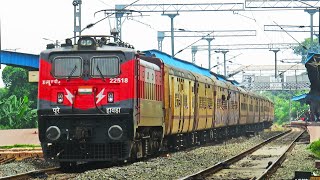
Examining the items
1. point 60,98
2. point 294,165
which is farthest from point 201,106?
point 60,98

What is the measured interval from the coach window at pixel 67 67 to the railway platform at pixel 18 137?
75.2ft

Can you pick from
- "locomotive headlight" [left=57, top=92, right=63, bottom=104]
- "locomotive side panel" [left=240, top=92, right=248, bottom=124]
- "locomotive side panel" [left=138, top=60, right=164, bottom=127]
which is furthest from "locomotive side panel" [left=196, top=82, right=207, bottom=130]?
"locomotive side panel" [left=240, top=92, right=248, bottom=124]

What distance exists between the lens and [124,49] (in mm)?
20562

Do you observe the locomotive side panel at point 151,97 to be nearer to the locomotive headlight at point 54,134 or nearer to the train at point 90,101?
the train at point 90,101

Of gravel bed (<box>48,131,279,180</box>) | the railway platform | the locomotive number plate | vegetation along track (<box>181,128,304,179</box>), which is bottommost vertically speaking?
vegetation along track (<box>181,128,304,179</box>)

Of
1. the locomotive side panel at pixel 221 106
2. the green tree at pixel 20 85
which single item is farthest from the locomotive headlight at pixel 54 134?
the green tree at pixel 20 85

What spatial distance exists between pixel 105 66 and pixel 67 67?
1008 mm

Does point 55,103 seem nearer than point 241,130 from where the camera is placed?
Yes

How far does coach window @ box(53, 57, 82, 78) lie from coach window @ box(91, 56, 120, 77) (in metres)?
0.37

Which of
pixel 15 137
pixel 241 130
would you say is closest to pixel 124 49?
pixel 15 137

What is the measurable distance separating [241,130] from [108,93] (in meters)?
34.6

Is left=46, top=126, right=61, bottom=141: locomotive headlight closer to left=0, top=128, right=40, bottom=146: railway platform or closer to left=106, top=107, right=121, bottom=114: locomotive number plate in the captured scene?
left=106, top=107, right=121, bottom=114: locomotive number plate

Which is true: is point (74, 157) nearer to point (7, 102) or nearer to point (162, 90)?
point (162, 90)

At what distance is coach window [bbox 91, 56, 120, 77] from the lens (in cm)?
2044
